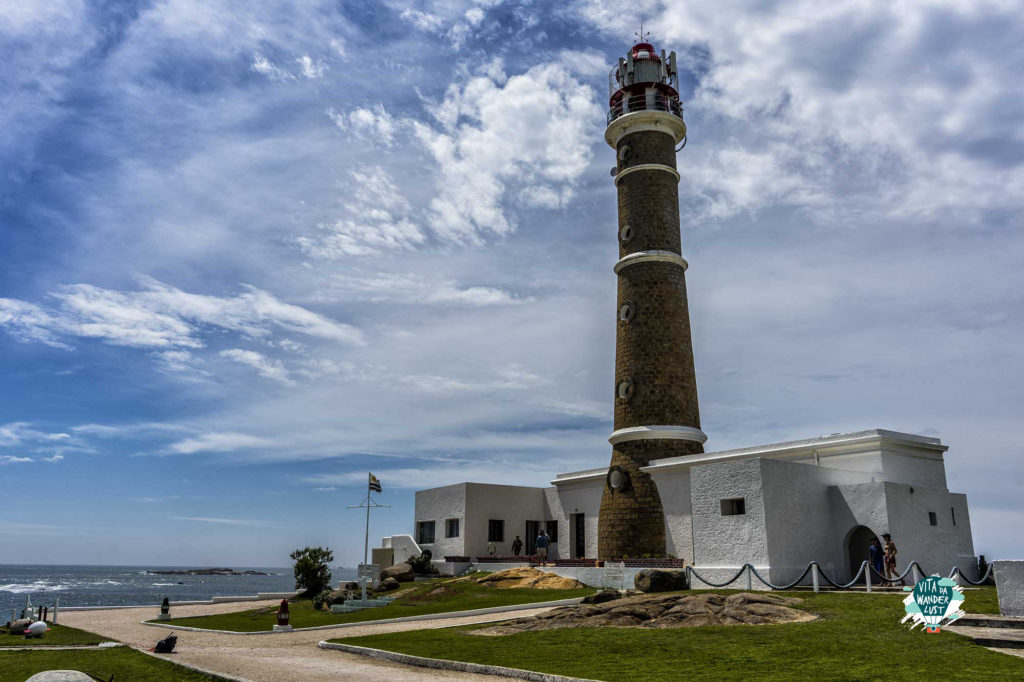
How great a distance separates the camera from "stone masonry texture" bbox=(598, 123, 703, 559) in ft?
84.8

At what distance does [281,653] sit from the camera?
1405cm

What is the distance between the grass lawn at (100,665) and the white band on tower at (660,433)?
56.4 ft

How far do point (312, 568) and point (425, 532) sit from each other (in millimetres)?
6088

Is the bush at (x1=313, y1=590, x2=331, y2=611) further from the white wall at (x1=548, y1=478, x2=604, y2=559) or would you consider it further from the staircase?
the staircase

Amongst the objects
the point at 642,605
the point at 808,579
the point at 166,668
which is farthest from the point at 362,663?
the point at 808,579

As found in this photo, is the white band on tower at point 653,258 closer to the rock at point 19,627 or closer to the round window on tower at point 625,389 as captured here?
the round window on tower at point 625,389

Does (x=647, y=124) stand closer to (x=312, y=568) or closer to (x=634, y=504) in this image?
(x=634, y=504)

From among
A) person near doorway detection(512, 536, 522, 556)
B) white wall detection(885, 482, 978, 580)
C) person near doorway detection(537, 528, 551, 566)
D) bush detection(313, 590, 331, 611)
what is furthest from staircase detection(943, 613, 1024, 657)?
person near doorway detection(512, 536, 522, 556)

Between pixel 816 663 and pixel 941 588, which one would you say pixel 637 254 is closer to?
pixel 941 588

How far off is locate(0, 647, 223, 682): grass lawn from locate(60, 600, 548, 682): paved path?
540 millimetres

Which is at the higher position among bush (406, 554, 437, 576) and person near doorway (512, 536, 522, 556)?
person near doorway (512, 536, 522, 556)

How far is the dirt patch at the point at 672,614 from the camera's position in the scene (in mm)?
14125

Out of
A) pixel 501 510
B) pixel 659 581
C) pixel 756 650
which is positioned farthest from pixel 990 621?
pixel 501 510

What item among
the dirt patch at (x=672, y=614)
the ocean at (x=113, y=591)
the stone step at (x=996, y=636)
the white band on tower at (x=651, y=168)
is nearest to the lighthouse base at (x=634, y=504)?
the dirt patch at (x=672, y=614)
